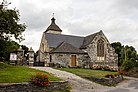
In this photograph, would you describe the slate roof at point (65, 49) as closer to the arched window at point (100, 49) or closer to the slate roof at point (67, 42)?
the slate roof at point (67, 42)

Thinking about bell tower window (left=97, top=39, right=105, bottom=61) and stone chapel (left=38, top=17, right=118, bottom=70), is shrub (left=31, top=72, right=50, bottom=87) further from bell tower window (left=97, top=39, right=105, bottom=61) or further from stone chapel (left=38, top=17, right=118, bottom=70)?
bell tower window (left=97, top=39, right=105, bottom=61)

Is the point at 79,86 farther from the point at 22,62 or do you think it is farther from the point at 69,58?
the point at 69,58

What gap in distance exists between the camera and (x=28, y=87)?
1422cm

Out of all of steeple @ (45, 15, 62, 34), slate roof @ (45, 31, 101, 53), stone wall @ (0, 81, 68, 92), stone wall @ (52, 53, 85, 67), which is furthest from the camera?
steeple @ (45, 15, 62, 34)

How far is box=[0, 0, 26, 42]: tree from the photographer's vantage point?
822 inches

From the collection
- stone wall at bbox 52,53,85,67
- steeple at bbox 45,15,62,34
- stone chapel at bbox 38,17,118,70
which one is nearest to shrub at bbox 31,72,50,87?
stone chapel at bbox 38,17,118,70

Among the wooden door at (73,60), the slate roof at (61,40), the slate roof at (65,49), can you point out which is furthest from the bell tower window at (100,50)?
the wooden door at (73,60)

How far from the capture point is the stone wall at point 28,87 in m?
13.2

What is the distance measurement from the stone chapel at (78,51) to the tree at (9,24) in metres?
15.5

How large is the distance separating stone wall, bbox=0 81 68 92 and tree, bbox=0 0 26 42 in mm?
8524

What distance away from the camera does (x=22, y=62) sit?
111 feet

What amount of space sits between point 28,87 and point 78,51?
27.2m

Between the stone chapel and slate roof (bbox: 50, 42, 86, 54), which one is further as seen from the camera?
the stone chapel

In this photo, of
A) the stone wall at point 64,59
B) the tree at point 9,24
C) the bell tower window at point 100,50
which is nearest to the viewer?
the tree at point 9,24
